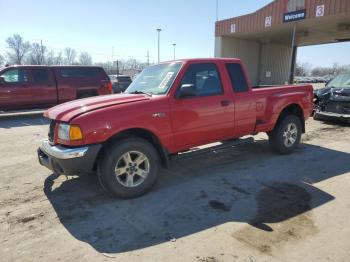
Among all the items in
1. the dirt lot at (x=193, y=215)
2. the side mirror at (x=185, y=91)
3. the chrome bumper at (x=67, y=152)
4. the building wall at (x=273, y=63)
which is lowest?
the dirt lot at (x=193, y=215)

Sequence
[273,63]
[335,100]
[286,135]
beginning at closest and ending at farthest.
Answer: [286,135]
[335,100]
[273,63]

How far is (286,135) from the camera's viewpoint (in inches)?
253

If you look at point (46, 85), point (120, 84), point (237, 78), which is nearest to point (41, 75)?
point (46, 85)

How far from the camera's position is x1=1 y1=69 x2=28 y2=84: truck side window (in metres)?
11.8

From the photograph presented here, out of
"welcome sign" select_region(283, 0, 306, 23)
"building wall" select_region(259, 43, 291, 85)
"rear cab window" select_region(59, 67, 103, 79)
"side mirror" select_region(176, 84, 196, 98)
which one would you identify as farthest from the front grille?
"building wall" select_region(259, 43, 291, 85)

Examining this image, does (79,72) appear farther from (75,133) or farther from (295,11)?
(295,11)

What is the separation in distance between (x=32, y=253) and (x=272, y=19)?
65.2ft

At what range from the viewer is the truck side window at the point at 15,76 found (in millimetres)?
11805

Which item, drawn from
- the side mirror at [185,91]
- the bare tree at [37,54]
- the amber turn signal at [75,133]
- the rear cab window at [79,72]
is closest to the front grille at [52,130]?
the amber turn signal at [75,133]

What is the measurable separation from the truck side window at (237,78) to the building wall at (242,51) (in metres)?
18.6

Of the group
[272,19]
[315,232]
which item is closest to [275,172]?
[315,232]

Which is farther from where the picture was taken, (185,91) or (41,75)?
(41,75)

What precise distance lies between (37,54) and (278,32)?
66.8 meters

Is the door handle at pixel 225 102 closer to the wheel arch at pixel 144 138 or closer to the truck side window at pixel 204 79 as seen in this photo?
the truck side window at pixel 204 79
